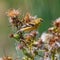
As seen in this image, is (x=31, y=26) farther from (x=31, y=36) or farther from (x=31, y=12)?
(x=31, y=12)

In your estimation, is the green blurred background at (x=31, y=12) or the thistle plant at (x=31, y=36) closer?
the thistle plant at (x=31, y=36)

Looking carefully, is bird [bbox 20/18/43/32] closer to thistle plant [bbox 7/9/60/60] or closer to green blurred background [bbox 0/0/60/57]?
thistle plant [bbox 7/9/60/60]

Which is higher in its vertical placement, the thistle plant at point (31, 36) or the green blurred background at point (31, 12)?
the green blurred background at point (31, 12)

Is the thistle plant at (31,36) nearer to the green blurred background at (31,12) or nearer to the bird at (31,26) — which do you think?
the bird at (31,26)

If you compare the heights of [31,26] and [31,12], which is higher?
[31,12]

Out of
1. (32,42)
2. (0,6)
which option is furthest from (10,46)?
(32,42)

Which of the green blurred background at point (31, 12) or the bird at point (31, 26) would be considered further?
the green blurred background at point (31, 12)

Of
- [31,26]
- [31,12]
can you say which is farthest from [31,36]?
[31,12]

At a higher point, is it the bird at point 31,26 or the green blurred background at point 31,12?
the green blurred background at point 31,12

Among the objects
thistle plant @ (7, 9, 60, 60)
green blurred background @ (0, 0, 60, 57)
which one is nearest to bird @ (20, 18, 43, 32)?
thistle plant @ (7, 9, 60, 60)

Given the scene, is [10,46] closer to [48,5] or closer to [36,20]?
[48,5]

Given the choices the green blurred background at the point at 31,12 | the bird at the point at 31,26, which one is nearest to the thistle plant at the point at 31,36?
the bird at the point at 31,26
